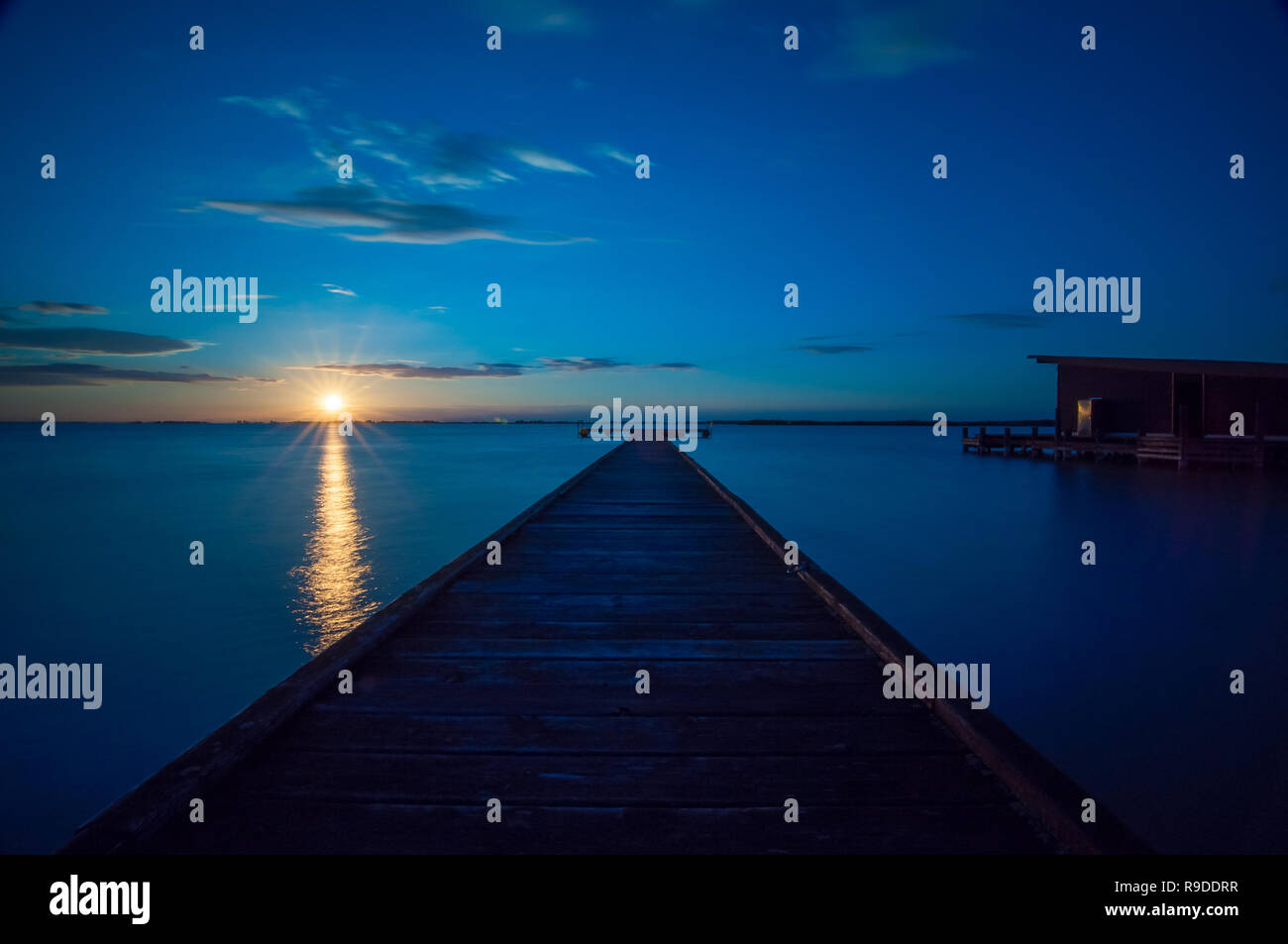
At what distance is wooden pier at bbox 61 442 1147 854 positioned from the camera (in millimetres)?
2043

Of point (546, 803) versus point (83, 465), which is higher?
point (83, 465)

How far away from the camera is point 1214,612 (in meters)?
8.52

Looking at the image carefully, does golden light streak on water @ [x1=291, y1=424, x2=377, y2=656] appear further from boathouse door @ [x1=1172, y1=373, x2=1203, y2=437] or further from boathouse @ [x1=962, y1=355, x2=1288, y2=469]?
boathouse door @ [x1=1172, y1=373, x2=1203, y2=437]

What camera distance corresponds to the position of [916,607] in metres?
9.44

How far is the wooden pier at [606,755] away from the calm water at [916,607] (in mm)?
2646

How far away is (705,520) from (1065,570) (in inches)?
276

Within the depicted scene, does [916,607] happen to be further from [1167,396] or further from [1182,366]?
[1167,396]

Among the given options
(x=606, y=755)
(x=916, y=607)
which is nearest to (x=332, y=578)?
(x=916, y=607)

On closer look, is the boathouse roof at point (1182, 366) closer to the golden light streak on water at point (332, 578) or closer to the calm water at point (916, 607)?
the calm water at point (916, 607)

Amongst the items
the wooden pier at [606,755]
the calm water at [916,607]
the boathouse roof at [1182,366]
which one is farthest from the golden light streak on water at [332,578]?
the boathouse roof at [1182,366]

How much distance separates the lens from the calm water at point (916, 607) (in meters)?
4.92
